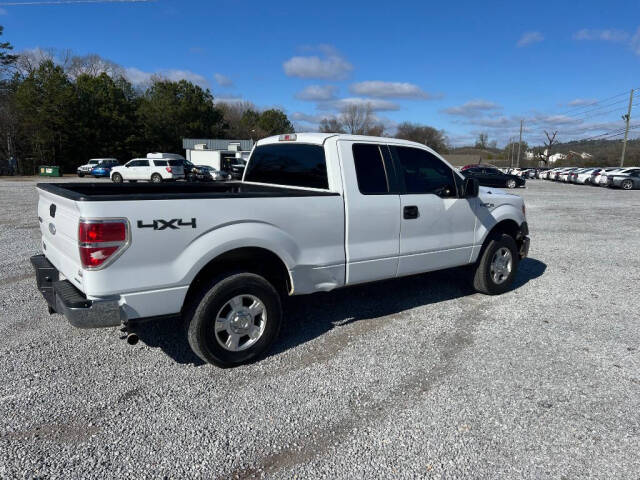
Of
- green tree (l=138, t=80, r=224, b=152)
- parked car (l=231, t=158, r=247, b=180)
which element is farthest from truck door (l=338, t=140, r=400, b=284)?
green tree (l=138, t=80, r=224, b=152)

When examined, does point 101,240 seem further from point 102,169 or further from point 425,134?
point 425,134

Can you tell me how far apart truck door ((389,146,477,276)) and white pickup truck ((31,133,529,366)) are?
0.05 feet

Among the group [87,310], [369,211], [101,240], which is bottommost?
[87,310]

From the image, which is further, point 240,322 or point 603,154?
point 603,154

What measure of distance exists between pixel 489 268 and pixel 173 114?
57.6 meters

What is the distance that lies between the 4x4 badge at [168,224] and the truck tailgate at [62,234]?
0.44 m

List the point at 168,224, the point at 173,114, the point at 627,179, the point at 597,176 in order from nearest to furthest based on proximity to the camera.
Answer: the point at 168,224 < the point at 627,179 < the point at 597,176 < the point at 173,114

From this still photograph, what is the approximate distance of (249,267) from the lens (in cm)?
386

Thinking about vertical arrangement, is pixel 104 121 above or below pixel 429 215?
above

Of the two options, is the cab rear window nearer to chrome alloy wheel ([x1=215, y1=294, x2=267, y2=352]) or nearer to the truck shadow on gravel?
chrome alloy wheel ([x1=215, y1=294, x2=267, y2=352])

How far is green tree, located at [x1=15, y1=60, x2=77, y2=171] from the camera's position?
44.2 metres

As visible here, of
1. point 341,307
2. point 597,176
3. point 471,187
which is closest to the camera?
point 471,187

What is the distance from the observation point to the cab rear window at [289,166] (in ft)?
14.5

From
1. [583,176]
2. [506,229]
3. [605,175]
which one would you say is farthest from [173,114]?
[506,229]
